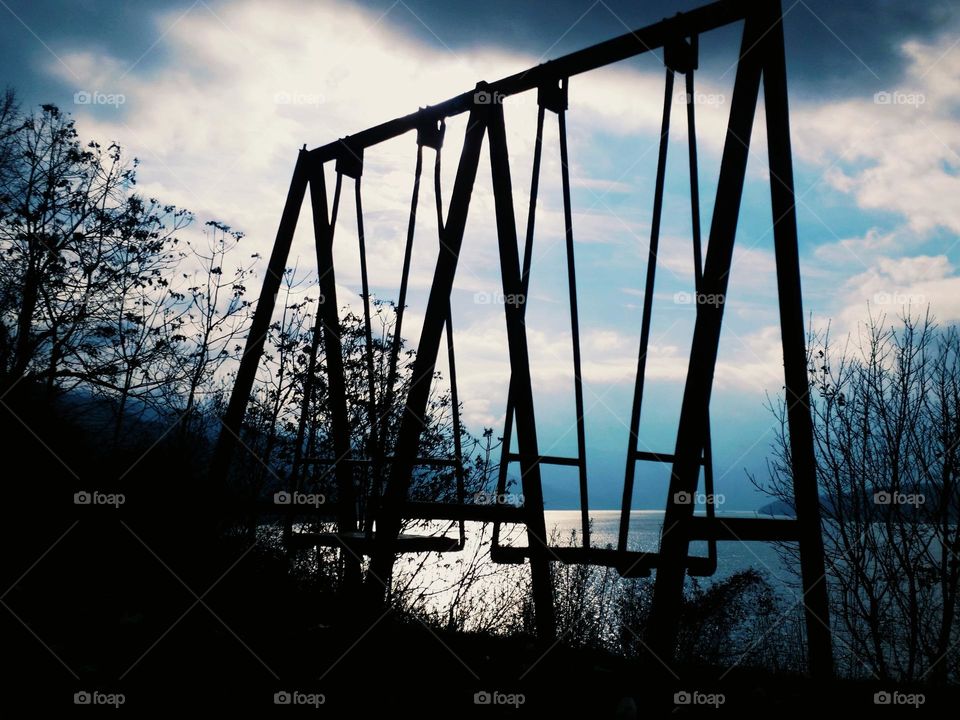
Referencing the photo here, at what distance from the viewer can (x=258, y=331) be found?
4.92m

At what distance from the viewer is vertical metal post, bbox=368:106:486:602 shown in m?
3.77

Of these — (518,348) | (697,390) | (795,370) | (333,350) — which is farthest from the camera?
(333,350)

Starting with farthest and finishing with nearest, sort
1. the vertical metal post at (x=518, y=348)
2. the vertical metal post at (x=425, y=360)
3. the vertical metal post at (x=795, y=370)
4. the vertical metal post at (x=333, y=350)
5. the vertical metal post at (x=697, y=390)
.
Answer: the vertical metal post at (x=333, y=350) < the vertical metal post at (x=518, y=348) < the vertical metal post at (x=425, y=360) < the vertical metal post at (x=795, y=370) < the vertical metal post at (x=697, y=390)

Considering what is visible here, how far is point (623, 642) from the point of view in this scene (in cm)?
893

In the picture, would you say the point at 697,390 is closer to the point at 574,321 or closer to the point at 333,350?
the point at 574,321

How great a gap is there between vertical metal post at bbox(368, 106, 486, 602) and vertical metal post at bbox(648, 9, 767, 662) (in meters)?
1.45

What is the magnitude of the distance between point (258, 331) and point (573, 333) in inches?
88.1

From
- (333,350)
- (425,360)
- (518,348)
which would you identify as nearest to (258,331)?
(333,350)

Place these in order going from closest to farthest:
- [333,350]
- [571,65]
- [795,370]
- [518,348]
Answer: [795,370] < [571,65] < [518,348] < [333,350]

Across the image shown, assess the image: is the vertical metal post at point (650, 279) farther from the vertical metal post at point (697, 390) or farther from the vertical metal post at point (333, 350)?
the vertical metal post at point (333, 350)

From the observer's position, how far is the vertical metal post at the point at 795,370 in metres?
3.11

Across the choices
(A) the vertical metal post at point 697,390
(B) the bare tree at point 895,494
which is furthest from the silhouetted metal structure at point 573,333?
(B) the bare tree at point 895,494

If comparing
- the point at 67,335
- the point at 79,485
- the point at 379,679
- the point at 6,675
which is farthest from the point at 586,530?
the point at 67,335

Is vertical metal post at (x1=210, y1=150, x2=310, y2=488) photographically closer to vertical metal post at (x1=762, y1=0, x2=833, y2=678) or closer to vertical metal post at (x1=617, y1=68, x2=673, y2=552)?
vertical metal post at (x1=617, y1=68, x2=673, y2=552)
